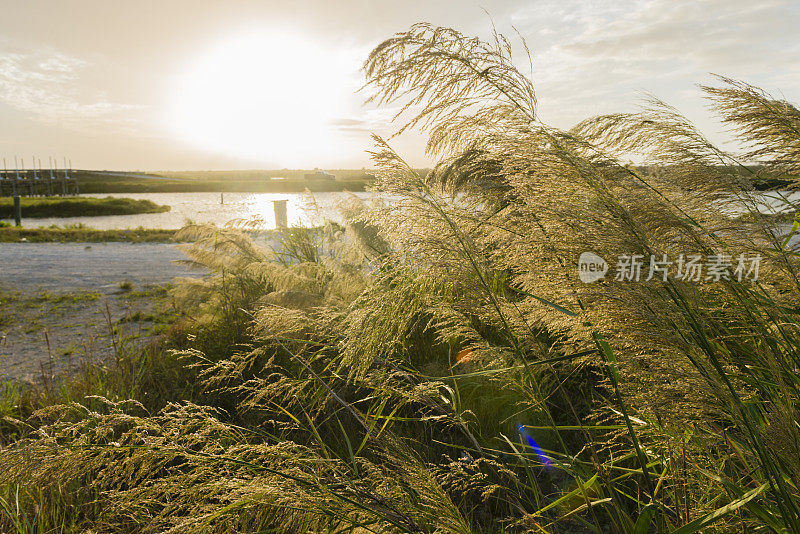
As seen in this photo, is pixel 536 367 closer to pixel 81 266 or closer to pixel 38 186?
pixel 81 266

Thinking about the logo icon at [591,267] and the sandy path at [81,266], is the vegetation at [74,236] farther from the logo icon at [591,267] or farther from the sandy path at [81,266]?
the logo icon at [591,267]

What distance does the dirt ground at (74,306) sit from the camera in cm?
375

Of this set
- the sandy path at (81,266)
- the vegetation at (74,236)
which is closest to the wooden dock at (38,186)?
the vegetation at (74,236)

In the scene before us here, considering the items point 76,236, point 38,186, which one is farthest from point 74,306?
point 38,186

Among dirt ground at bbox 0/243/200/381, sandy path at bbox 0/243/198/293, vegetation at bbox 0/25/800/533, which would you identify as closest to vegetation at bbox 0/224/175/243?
sandy path at bbox 0/243/198/293

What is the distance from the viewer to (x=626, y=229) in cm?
105

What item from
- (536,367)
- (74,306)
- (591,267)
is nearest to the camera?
(591,267)

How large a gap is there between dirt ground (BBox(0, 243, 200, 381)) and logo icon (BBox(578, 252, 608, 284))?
9.23 feet

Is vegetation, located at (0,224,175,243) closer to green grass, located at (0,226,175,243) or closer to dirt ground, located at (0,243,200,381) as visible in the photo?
green grass, located at (0,226,175,243)

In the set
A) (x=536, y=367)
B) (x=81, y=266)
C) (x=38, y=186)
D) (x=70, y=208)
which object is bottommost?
(x=81, y=266)

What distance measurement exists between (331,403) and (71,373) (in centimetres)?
218

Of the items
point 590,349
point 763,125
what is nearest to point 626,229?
point 590,349

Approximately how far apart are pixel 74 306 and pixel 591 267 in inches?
242

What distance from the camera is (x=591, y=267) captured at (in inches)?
46.2
